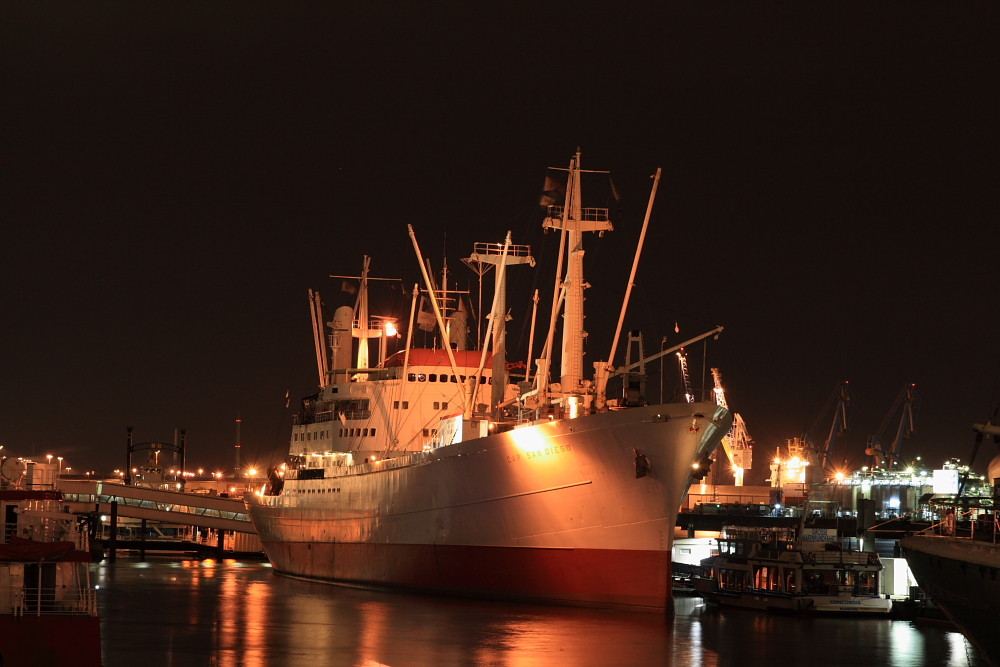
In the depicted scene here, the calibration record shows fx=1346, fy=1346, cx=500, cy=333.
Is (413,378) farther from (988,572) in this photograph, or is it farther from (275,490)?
(988,572)

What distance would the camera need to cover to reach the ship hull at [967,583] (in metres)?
26.2

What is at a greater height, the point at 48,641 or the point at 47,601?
the point at 47,601

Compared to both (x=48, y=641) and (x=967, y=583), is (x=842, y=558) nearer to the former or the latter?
(x=967, y=583)

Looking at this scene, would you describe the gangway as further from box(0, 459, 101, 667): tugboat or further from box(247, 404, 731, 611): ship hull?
box(0, 459, 101, 667): tugboat

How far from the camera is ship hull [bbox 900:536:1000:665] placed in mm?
26250

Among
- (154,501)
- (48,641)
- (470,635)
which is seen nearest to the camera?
(48,641)

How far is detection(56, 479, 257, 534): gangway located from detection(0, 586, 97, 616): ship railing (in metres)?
57.2

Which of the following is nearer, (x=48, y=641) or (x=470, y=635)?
(x=48, y=641)

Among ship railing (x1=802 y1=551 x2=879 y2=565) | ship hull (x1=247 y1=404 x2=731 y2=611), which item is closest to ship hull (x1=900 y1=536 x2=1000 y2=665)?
ship hull (x1=247 y1=404 x2=731 y2=611)

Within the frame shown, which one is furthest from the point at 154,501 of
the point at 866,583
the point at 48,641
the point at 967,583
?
the point at 967,583

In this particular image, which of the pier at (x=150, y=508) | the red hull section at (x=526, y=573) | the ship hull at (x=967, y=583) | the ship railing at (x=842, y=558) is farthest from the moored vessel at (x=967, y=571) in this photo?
the pier at (x=150, y=508)

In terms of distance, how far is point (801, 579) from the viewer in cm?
4416

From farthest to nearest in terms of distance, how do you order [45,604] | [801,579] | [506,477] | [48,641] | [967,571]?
[801,579], [506,477], [967,571], [45,604], [48,641]

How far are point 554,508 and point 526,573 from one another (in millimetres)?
2711
